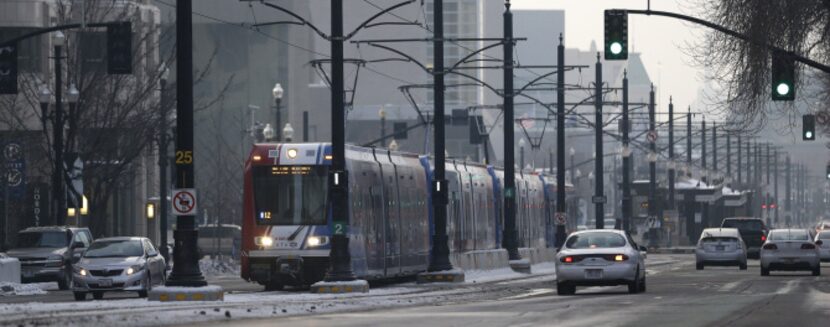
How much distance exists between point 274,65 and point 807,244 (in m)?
79.8

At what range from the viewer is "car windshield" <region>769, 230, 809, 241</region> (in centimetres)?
5384

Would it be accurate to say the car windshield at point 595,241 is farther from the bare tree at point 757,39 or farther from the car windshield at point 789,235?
the car windshield at point 789,235

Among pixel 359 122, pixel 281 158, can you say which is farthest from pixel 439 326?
pixel 359 122

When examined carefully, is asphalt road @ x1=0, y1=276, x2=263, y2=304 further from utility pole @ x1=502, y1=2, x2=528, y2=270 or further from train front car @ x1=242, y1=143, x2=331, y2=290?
utility pole @ x1=502, y1=2, x2=528, y2=270

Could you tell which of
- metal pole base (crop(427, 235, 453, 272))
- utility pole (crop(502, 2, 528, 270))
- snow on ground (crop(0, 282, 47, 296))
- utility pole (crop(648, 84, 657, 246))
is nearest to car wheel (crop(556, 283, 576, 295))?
metal pole base (crop(427, 235, 453, 272))

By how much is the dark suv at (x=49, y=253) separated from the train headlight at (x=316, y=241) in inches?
398

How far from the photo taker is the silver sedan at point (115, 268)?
40.0 m

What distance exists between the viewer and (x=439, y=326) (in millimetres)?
25484

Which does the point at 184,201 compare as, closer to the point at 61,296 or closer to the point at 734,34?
the point at 734,34

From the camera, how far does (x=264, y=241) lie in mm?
41250

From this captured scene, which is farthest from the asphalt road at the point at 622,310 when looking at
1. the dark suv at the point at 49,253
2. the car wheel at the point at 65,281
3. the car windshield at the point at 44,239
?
the car windshield at the point at 44,239

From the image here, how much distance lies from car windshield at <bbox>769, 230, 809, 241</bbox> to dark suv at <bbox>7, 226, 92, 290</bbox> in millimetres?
20090

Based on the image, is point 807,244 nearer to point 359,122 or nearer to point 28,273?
point 28,273

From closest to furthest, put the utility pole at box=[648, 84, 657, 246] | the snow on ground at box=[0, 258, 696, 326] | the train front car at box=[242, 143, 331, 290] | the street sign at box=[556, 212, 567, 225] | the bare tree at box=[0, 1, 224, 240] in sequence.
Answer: the snow on ground at box=[0, 258, 696, 326] < the train front car at box=[242, 143, 331, 290] < the bare tree at box=[0, 1, 224, 240] < the street sign at box=[556, 212, 567, 225] < the utility pole at box=[648, 84, 657, 246]
